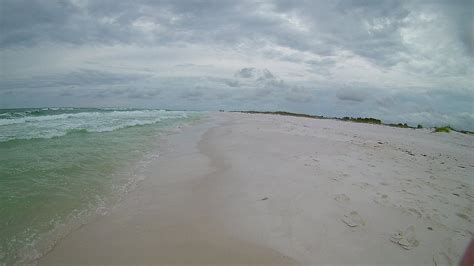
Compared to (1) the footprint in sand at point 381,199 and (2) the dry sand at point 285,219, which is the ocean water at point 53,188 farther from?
(1) the footprint in sand at point 381,199

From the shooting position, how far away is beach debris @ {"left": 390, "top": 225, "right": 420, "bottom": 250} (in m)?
3.92

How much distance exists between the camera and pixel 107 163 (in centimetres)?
885

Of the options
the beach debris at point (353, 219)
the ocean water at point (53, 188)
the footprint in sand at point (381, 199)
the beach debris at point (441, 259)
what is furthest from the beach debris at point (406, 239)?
the ocean water at point (53, 188)

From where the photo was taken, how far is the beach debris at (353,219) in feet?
14.6

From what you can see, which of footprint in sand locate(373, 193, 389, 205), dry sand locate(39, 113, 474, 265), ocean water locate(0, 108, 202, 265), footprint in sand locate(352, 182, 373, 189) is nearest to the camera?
dry sand locate(39, 113, 474, 265)

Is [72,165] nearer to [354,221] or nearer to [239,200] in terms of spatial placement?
[239,200]

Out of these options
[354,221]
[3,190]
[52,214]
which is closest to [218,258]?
[354,221]

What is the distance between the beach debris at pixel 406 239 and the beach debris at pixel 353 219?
20.2 inches

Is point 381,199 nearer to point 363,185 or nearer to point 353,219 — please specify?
point 363,185

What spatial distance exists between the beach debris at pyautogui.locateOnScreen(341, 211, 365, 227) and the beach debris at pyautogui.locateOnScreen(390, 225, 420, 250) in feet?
1.69

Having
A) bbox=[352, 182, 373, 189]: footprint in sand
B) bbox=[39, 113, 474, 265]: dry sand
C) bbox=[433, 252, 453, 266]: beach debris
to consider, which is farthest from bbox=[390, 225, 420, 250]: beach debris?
bbox=[352, 182, 373, 189]: footprint in sand

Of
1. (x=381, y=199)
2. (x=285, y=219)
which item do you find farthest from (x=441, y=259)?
(x=285, y=219)

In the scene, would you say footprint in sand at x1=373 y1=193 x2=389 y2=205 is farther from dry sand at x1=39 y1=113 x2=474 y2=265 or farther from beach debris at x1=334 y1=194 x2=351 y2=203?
beach debris at x1=334 y1=194 x2=351 y2=203

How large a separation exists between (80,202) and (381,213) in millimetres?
5930
